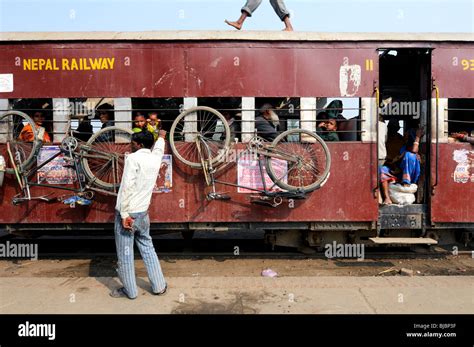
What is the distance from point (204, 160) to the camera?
5543 millimetres

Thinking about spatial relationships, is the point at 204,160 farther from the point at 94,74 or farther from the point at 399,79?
the point at 399,79

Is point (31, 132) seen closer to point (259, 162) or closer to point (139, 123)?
point (139, 123)

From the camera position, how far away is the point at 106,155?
5613 millimetres

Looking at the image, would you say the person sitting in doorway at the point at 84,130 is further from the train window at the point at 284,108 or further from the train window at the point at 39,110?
the train window at the point at 284,108

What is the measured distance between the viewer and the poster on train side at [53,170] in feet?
18.7

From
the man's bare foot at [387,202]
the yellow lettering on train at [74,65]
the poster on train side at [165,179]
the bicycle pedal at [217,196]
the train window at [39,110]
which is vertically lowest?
the man's bare foot at [387,202]

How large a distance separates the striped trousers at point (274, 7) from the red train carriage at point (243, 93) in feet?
4.04

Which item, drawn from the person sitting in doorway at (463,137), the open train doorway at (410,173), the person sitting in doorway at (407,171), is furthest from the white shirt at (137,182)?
the person sitting in doorway at (463,137)

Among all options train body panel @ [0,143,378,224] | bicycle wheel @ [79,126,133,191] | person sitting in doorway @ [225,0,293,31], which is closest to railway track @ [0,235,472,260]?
train body panel @ [0,143,378,224]

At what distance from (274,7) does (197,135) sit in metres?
3.06

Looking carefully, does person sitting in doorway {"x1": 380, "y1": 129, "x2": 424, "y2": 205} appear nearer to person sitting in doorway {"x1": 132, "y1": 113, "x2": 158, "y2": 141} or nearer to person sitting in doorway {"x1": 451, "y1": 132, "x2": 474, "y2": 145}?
person sitting in doorway {"x1": 451, "y1": 132, "x2": 474, "y2": 145}

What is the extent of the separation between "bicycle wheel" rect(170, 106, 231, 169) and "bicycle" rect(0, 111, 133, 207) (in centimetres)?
75

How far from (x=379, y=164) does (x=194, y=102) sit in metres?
3.02
